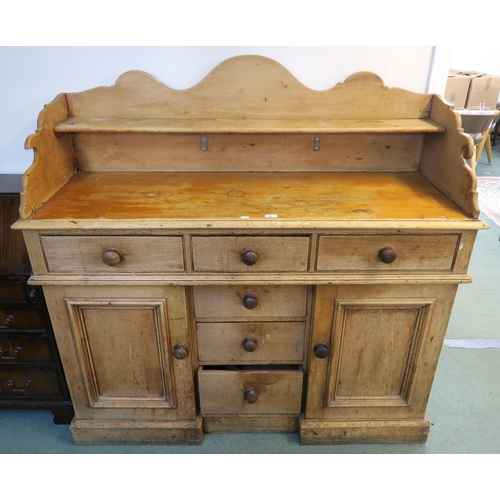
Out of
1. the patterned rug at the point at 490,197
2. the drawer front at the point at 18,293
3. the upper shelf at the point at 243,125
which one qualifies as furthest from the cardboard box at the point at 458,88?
the drawer front at the point at 18,293

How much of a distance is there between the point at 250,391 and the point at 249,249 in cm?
61

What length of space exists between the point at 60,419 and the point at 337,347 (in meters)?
1.18

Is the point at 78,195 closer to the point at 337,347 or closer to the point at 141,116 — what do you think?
the point at 141,116

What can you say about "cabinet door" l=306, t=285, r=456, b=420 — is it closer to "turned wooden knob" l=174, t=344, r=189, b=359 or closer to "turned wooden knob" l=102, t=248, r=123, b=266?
"turned wooden knob" l=174, t=344, r=189, b=359

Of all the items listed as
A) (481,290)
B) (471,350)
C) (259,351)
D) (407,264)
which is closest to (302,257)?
(407,264)

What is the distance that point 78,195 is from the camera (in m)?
1.42

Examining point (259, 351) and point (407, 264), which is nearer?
point (407, 264)

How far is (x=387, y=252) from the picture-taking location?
1.27 m

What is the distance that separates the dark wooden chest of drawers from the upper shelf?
0.39 m

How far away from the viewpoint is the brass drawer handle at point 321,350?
145 cm

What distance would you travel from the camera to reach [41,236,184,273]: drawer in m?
1.27

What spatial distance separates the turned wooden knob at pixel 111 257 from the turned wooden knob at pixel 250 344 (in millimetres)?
534

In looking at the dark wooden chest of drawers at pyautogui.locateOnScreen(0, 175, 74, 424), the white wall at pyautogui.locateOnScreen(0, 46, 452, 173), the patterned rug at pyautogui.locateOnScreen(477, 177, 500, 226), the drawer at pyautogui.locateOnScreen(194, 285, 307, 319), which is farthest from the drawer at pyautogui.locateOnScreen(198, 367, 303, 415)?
the patterned rug at pyautogui.locateOnScreen(477, 177, 500, 226)

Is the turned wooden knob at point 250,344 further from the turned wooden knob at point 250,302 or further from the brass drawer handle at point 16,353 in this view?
the brass drawer handle at point 16,353
